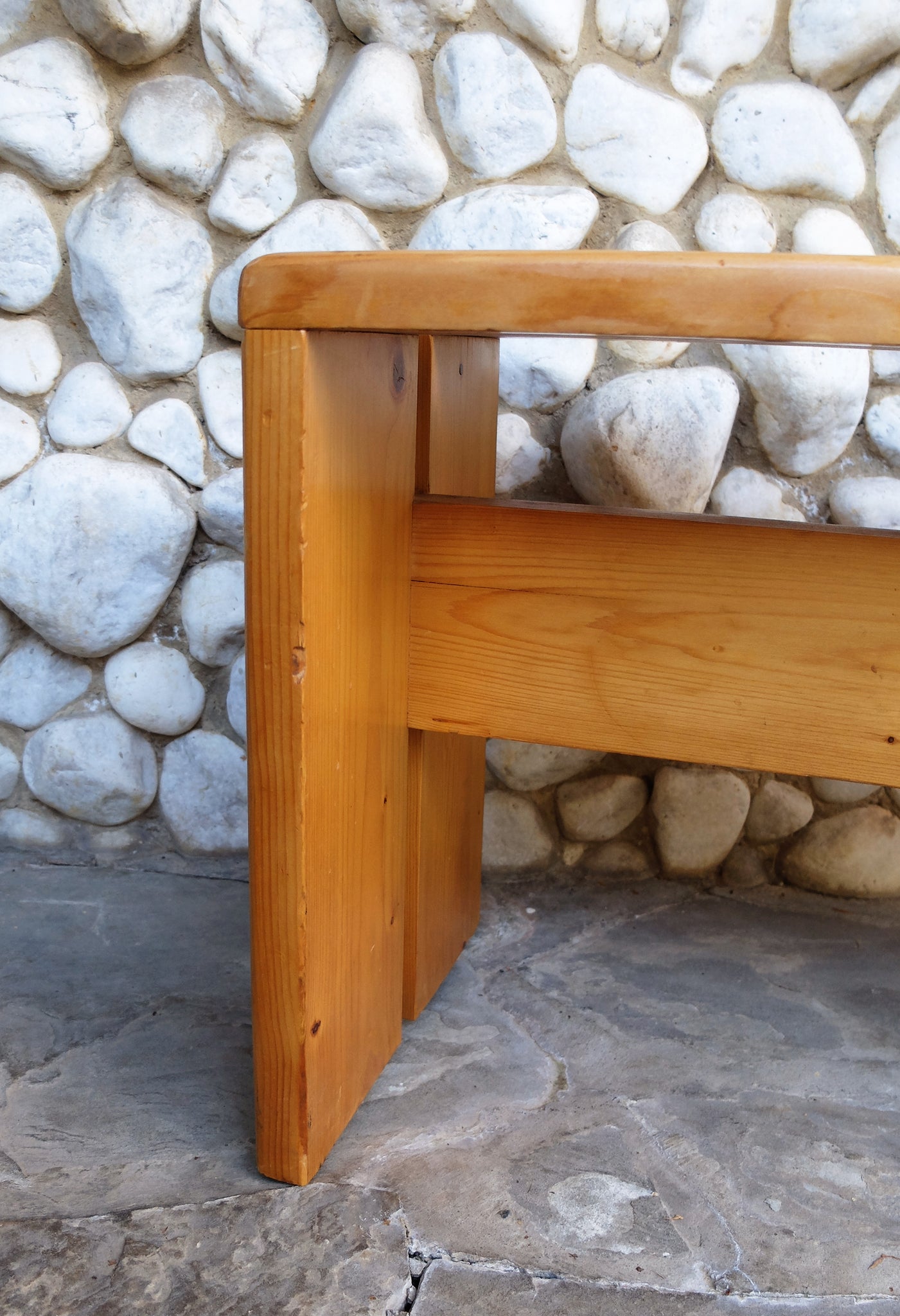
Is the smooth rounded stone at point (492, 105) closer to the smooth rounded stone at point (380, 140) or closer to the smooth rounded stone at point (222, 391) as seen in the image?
the smooth rounded stone at point (380, 140)

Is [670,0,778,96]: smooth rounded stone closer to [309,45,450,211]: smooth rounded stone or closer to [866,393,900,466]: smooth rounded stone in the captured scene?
[309,45,450,211]: smooth rounded stone

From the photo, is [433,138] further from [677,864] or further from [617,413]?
[677,864]

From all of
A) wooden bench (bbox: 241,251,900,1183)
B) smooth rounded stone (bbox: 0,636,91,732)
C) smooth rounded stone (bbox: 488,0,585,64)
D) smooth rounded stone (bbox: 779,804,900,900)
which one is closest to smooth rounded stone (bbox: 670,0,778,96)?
smooth rounded stone (bbox: 488,0,585,64)

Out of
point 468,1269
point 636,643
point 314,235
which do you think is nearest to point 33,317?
point 314,235

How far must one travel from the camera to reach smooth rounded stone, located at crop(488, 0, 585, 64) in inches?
47.6

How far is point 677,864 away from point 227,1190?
74 centimetres

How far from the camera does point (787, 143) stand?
4.09ft

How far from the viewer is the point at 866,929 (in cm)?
134

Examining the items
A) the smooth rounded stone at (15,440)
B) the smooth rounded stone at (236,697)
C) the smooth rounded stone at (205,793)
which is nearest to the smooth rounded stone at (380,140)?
the smooth rounded stone at (15,440)

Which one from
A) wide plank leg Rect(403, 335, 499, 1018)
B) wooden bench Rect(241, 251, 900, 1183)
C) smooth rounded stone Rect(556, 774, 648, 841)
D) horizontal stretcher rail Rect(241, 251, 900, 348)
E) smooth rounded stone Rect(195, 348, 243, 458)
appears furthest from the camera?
smooth rounded stone Rect(556, 774, 648, 841)

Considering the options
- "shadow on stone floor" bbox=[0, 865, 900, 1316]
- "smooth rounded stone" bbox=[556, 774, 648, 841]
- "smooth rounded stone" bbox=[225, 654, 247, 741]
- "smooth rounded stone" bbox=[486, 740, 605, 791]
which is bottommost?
"shadow on stone floor" bbox=[0, 865, 900, 1316]

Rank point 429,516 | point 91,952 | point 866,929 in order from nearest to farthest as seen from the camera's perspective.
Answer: point 429,516
point 91,952
point 866,929

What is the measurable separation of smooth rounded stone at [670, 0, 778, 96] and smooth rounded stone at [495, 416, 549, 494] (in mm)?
409

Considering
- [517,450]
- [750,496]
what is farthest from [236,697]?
[750,496]
